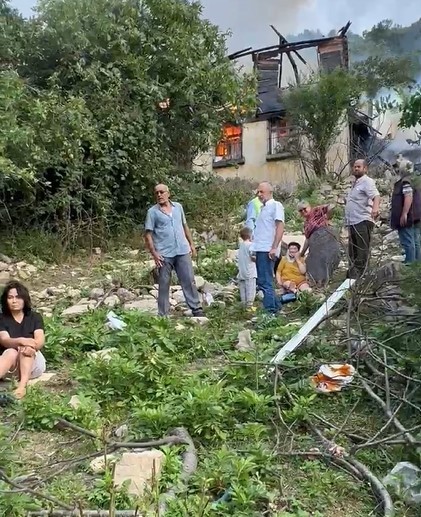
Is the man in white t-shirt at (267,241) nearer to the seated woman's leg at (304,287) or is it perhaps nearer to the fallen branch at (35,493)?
the seated woman's leg at (304,287)

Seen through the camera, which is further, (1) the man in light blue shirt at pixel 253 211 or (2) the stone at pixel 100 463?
(1) the man in light blue shirt at pixel 253 211

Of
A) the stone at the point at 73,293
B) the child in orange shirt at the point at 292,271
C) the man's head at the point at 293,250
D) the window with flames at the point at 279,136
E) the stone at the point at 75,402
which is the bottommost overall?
the stone at the point at 73,293

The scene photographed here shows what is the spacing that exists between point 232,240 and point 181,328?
6.24 m

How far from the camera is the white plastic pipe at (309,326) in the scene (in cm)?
478

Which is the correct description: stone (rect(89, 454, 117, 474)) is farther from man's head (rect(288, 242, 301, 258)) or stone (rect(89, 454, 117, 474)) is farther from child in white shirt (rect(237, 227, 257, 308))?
man's head (rect(288, 242, 301, 258))

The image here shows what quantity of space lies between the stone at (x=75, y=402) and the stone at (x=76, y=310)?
2.85 meters

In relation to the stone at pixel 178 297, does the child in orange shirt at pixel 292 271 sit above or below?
above

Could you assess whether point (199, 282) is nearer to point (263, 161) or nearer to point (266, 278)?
point (266, 278)

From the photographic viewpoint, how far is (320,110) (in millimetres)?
18828

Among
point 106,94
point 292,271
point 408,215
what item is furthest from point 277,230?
point 106,94

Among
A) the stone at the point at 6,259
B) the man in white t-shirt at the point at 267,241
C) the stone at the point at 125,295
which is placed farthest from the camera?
the stone at the point at 6,259

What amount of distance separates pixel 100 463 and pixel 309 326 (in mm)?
2298

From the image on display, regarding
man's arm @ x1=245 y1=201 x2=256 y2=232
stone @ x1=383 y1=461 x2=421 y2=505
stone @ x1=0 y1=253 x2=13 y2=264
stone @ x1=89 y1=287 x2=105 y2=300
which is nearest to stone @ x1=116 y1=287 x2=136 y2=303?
stone @ x1=89 y1=287 x2=105 y2=300

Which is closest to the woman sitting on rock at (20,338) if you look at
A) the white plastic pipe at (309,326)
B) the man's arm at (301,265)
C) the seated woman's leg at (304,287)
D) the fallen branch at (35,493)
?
the fallen branch at (35,493)
